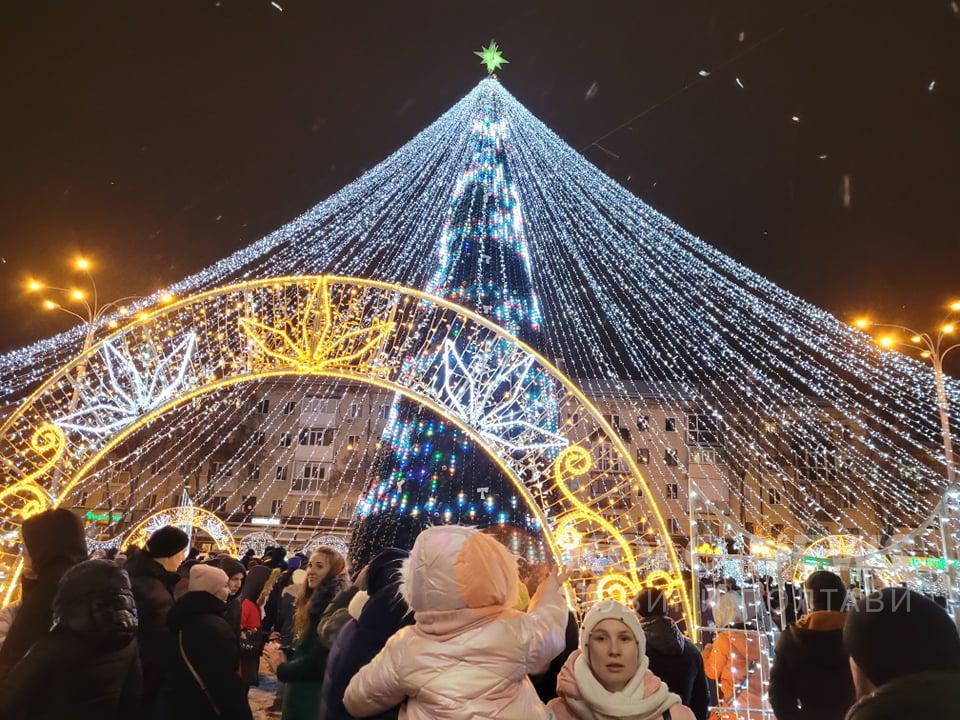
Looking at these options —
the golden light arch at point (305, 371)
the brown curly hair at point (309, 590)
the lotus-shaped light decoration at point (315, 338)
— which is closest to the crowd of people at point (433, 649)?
the brown curly hair at point (309, 590)

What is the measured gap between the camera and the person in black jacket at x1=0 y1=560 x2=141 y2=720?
8.76 feet

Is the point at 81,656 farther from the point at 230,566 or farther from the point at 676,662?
the point at 230,566

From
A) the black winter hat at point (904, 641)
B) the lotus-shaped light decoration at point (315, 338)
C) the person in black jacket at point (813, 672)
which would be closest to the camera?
the black winter hat at point (904, 641)

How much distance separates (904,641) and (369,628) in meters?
1.93

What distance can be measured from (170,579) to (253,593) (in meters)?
4.71

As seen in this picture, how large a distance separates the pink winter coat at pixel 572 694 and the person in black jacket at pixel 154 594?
1986mm

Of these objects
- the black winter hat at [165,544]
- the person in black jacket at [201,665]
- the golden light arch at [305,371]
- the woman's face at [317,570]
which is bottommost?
the person in black jacket at [201,665]

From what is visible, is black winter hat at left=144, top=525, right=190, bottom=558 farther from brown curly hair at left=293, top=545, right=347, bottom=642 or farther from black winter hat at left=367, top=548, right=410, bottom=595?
black winter hat at left=367, top=548, right=410, bottom=595

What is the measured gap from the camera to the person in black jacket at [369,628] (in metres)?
2.97

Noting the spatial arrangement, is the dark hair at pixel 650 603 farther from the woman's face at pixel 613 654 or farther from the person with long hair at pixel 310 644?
the person with long hair at pixel 310 644

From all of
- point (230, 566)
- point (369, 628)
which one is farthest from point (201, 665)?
point (230, 566)

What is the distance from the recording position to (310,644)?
4309mm

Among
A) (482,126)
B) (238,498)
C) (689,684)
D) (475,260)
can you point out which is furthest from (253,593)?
(238,498)

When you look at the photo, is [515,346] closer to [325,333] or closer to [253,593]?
[325,333]
